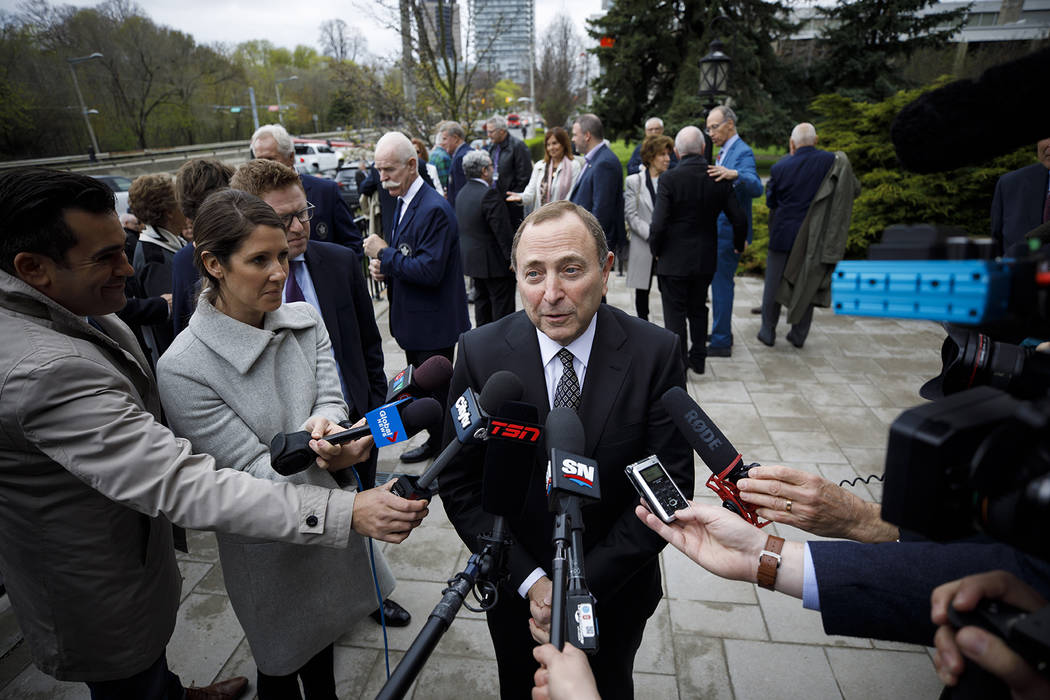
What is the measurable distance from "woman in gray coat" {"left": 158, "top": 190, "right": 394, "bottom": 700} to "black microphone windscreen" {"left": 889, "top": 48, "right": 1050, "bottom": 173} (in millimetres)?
1575

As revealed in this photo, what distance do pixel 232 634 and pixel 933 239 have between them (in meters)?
3.57

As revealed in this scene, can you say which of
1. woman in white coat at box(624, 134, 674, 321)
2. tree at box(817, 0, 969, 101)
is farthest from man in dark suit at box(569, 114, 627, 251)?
tree at box(817, 0, 969, 101)

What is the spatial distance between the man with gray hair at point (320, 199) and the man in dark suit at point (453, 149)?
A: 3.75 metres

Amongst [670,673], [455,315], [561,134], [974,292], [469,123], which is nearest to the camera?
[974,292]

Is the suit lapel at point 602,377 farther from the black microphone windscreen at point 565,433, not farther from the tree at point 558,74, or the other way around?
the tree at point 558,74

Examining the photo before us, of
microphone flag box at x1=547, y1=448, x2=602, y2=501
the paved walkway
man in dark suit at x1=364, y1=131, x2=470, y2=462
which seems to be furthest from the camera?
man in dark suit at x1=364, y1=131, x2=470, y2=462

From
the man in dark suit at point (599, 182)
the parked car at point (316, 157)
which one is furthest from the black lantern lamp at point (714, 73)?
the parked car at point (316, 157)

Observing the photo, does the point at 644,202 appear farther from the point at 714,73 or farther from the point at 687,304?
the point at 714,73

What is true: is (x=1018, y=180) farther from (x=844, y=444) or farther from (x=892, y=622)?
(x=892, y=622)

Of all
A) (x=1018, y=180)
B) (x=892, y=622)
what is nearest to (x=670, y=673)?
(x=892, y=622)

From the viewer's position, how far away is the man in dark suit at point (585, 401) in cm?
178

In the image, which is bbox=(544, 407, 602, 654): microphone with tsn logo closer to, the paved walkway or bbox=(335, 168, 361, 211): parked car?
the paved walkway

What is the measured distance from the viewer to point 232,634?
9.95 ft

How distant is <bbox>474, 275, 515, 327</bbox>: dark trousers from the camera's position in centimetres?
644
